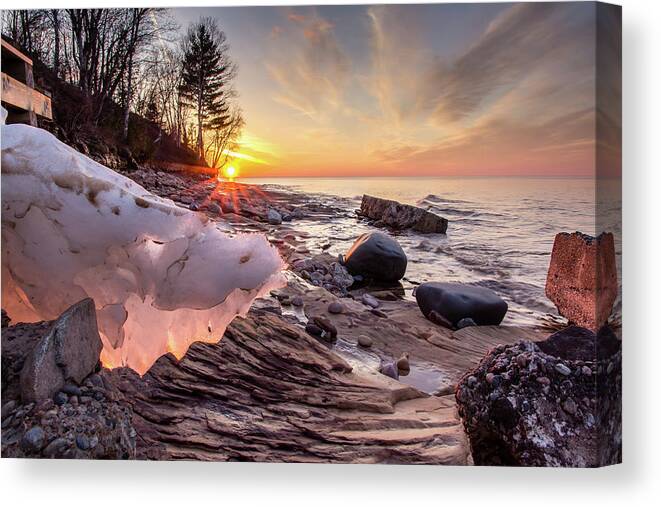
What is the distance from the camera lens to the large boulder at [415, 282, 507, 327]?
7.86 ft

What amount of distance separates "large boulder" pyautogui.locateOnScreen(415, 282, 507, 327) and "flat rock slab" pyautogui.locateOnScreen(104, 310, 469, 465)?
1.14 ft

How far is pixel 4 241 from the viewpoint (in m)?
2.50

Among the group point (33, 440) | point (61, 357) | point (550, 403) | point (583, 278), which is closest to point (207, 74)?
point (61, 357)

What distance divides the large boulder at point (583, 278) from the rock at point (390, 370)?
2.33 ft

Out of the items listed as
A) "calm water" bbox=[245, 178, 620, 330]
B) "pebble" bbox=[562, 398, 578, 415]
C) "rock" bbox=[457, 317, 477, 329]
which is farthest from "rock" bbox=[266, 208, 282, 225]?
"pebble" bbox=[562, 398, 578, 415]

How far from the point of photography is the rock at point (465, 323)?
2.41 metres

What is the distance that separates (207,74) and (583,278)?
1.88 m

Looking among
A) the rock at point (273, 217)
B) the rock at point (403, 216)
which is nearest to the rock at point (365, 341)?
the rock at point (403, 216)

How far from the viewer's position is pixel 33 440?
7.54ft

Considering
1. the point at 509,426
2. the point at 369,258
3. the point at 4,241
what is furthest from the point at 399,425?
the point at 4,241

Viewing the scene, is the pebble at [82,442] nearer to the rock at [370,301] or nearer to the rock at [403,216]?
the rock at [370,301]

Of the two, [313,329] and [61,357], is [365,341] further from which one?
[61,357]

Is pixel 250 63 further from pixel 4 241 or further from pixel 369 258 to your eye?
pixel 4 241

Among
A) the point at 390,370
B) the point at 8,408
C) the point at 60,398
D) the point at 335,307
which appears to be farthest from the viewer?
the point at 335,307
